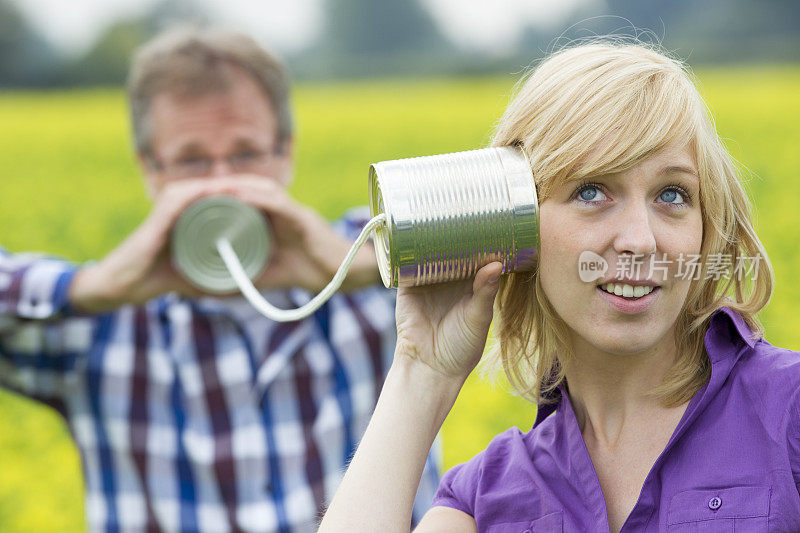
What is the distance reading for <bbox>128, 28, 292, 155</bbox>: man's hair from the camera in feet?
12.9

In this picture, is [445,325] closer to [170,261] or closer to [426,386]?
[426,386]

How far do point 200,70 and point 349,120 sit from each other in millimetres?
19180

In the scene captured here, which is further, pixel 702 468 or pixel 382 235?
pixel 382 235

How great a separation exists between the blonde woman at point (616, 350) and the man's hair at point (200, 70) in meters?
2.05

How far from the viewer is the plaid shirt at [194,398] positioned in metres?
3.62

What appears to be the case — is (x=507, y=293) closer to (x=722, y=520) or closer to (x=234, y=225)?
(x=722, y=520)

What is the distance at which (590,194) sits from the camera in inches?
75.5

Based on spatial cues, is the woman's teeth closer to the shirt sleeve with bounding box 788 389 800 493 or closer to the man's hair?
the shirt sleeve with bounding box 788 389 800 493

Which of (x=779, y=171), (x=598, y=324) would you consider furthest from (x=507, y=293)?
(x=779, y=171)

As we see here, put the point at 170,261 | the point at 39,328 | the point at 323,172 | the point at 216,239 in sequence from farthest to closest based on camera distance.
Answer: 1. the point at 323,172
2. the point at 39,328
3. the point at 170,261
4. the point at 216,239

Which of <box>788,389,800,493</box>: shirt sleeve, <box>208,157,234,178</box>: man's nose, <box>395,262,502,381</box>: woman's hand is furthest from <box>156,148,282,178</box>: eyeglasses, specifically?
<box>788,389,800,493</box>: shirt sleeve

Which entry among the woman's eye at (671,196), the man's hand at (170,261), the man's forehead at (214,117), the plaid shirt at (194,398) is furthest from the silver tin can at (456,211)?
the man's forehead at (214,117)

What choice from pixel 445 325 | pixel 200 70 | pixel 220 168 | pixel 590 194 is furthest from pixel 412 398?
pixel 200 70
